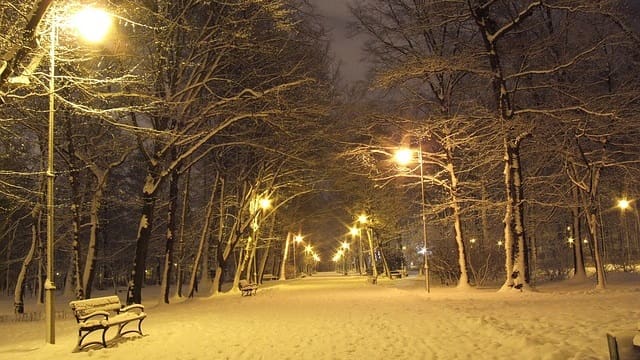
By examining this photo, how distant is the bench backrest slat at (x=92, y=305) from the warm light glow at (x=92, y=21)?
5.39 metres

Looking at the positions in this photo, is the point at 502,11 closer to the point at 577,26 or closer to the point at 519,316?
the point at 577,26

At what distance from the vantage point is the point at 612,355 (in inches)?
226

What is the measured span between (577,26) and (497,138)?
28.1 feet

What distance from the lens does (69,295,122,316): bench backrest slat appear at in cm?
1152

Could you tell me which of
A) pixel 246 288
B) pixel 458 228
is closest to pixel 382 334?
pixel 458 228

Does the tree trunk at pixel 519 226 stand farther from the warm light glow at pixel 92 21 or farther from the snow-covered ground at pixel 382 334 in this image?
the warm light glow at pixel 92 21

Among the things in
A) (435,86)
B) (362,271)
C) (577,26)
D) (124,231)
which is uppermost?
(577,26)

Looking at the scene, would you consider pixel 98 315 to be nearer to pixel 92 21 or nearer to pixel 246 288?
pixel 92 21

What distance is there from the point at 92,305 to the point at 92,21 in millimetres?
5870

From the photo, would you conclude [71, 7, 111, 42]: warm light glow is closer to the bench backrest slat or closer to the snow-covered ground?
the bench backrest slat

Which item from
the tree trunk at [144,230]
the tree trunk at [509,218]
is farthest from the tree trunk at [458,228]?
the tree trunk at [144,230]

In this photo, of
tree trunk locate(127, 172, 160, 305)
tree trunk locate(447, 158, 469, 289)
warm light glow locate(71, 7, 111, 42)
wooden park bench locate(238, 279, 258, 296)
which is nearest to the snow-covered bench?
warm light glow locate(71, 7, 111, 42)

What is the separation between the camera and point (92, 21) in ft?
34.1

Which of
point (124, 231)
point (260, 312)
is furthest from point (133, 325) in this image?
point (124, 231)
